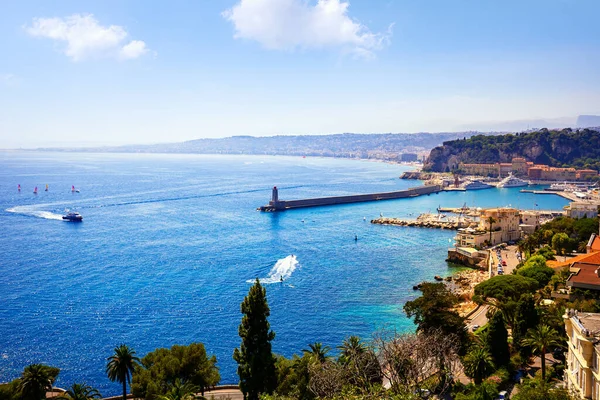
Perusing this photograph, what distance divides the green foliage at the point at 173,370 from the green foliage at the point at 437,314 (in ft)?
27.3

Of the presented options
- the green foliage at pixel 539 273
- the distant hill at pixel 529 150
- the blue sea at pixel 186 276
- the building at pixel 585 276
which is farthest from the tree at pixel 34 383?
the distant hill at pixel 529 150

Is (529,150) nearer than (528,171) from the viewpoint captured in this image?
No

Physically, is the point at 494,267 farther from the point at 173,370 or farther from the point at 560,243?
the point at 173,370

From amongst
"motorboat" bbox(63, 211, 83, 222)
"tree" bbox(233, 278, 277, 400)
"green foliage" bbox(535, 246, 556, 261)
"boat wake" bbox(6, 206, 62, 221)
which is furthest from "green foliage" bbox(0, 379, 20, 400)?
"boat wake" bbox(6, 206, 62, 221)

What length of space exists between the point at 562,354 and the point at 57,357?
2072cm

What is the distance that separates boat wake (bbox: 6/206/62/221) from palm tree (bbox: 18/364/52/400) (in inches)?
1910

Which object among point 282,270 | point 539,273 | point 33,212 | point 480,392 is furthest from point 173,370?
point 33,212

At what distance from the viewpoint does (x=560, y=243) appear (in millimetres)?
37094

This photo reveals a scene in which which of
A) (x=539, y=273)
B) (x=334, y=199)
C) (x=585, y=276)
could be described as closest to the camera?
(x=585, y=276)

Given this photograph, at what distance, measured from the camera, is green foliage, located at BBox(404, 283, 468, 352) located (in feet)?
66.5

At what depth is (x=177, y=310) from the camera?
2959cm

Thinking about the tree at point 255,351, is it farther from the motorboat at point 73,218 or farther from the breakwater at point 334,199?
the breakwater at point 334,199

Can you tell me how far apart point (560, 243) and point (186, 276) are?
26146mm

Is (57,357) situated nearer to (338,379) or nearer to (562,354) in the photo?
(338,379)
